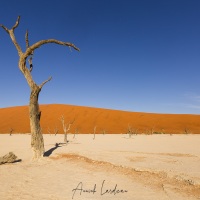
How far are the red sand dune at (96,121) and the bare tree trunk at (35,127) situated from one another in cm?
4526

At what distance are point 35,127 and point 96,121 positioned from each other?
56.6m

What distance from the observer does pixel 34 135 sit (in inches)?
448

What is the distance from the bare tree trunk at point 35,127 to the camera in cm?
1122

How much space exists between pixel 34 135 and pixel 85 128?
4903 cm

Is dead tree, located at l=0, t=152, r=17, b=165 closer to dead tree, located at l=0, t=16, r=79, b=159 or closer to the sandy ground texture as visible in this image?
the sandy ground texture

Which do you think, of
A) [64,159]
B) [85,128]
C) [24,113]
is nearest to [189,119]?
[85,128]

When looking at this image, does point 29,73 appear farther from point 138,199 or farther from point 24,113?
point 24,113

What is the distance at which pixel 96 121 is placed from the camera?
223ft
